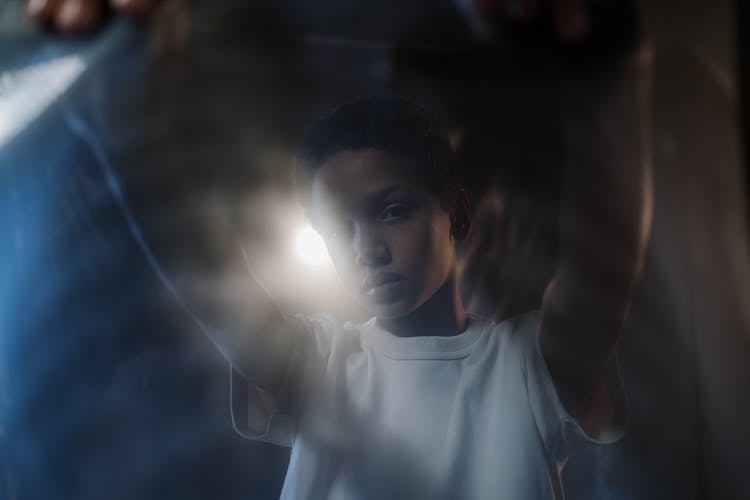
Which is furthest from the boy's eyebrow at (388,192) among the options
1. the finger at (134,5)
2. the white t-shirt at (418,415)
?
the finger at (134,5)

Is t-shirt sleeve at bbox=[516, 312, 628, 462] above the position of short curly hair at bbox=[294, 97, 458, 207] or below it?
below

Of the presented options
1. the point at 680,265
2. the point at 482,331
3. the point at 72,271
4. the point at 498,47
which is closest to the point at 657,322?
the point at 680,265

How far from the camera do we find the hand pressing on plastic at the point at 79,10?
24.2 inches

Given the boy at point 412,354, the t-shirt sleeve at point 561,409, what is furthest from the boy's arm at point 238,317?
the t-shirt sleeve at point 561,409

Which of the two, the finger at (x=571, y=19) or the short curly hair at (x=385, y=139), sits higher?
the finger at (x=571, y=19)

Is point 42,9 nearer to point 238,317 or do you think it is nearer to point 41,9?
point 41,9

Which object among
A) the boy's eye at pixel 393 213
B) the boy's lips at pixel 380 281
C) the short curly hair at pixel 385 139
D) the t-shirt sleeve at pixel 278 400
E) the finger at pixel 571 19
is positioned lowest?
the t-shirt sleeve at pixel 278 400

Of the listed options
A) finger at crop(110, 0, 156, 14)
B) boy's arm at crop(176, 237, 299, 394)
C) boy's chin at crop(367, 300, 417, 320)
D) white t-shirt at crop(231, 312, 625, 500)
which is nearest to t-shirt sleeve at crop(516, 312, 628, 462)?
white t-shirt at crop(231, 312, 625, 500)

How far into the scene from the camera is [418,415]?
0.58m

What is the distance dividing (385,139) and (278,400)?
0.85ft

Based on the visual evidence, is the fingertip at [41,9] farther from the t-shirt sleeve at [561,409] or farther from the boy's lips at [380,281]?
the t-shirt sleeve at [561,409]

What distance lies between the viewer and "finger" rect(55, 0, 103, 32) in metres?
0.61

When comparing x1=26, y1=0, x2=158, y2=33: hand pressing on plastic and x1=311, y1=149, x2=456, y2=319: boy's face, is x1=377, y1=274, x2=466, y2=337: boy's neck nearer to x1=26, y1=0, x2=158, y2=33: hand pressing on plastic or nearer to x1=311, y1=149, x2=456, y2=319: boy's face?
x1=311, y1=149, x2=456, y2=319: boy's face

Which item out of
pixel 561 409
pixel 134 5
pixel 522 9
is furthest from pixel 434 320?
pixel 134 5
